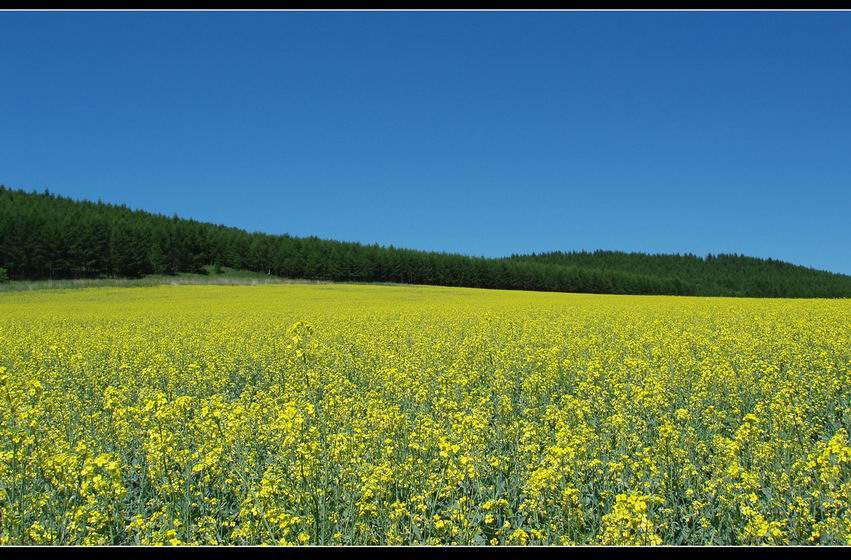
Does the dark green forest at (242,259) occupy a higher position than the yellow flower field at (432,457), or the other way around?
the dark green forest at (242,259)

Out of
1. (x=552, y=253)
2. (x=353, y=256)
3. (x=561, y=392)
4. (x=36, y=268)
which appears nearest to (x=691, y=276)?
(x=552, y=253)

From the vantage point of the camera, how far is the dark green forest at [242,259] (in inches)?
2872

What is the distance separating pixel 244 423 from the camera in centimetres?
621

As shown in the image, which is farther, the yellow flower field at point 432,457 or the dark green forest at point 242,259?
the dark green forest at point 242,259

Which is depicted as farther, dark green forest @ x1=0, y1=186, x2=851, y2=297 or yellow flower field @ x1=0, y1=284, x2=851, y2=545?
dark green forest @ x1=0, y1=186, x2=851, y2=297

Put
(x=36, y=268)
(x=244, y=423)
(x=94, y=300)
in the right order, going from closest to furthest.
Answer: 1. (x=244, y=423)
2. (x=94, y=300)
3. (x=36, y=268)

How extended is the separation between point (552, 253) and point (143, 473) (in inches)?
7655

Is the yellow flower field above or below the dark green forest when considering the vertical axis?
below

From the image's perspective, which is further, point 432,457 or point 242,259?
point 242,259

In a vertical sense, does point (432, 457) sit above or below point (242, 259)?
below

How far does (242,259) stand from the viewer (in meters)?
95.9

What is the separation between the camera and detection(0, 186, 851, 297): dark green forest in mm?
72938
